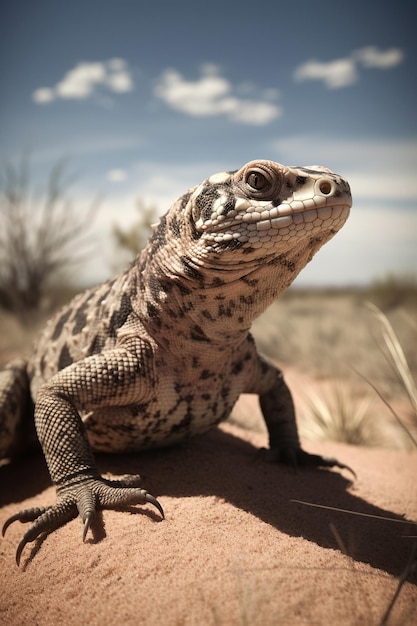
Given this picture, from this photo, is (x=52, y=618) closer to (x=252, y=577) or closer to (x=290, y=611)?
(x=252, y=577)

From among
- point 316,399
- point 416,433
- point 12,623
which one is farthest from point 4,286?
point 12,623

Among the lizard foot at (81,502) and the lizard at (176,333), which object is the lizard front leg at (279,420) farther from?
the lizard foot at (81,502)

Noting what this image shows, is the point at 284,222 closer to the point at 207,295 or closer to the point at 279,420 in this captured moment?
the point at 207,295

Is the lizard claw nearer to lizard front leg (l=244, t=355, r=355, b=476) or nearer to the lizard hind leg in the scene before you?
the lizard hind leg

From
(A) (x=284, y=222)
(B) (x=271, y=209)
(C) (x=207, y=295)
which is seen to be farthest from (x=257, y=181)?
(C) (x=207, y=295)

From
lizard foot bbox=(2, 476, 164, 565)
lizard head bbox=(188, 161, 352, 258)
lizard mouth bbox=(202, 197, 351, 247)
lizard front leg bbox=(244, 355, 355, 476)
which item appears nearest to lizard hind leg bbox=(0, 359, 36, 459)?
lizard foot bbox=(2, 476, 164, 565)
